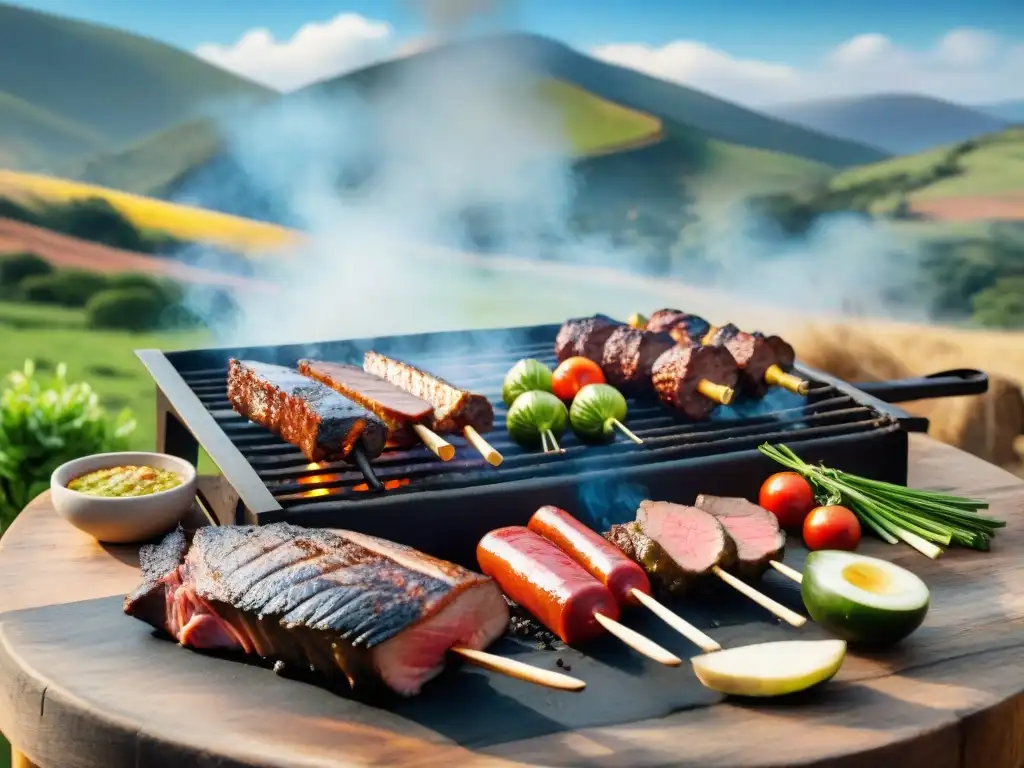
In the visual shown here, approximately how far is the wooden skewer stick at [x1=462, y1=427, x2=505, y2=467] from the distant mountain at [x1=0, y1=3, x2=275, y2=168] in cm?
925

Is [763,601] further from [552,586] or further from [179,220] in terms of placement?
[179,220]

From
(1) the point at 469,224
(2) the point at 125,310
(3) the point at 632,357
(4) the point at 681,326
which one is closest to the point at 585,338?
(3) the point at 632,357

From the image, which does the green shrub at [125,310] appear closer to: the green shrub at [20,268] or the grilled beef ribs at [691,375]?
the green shrub at [20,268]

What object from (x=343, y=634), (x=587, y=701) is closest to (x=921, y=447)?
(x=587, y=701)

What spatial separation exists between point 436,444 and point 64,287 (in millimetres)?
9347

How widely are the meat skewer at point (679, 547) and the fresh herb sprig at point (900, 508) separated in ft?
2.24

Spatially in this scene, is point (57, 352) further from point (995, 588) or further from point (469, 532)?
point (995, 588)

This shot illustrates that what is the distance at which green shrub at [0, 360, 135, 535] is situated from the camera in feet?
17.2

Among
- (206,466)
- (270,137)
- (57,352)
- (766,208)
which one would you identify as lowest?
(206,466)

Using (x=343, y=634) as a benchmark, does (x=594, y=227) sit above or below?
above

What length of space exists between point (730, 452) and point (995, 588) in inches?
44.0

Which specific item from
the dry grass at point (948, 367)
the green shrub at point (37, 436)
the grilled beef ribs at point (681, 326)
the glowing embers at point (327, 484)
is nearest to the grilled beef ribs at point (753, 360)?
the grilled beef ribs at point (681, 326)

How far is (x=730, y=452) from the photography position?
435cm

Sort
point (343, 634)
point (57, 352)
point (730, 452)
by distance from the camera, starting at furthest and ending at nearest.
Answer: point (57, 352) → point (730, 452) → point (343, 634)
